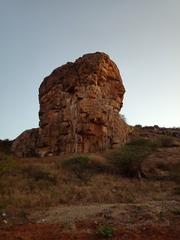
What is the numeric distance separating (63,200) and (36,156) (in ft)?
41.1

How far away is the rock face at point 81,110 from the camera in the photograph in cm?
2630

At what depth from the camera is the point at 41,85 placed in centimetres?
3162

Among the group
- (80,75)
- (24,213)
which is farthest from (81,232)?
(80,75)

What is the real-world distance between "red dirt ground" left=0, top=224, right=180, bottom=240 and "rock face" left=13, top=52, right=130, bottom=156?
1490cm

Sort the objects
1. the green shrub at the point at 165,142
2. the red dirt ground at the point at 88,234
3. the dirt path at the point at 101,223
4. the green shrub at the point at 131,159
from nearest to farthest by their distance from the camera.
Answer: the red dirt ground at the point at 88,234
the dirt path at the point at 101,223
the green shrub at the point at 131,159
the green shrub at the point at 165,142

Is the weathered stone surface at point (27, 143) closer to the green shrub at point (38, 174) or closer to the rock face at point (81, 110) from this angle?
the rock face at point (81, 110)

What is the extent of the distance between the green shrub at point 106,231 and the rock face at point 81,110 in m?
15.2

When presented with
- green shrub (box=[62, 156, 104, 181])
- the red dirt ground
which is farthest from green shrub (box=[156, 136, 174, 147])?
the red dirt ground

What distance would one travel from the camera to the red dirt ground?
9992 mm

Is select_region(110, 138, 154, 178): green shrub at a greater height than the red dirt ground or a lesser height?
greater

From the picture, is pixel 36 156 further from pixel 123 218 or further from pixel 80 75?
pixel 123 218

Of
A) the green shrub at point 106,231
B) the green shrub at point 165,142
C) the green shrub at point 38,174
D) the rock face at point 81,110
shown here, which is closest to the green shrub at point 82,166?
the green shrub at point 38,174

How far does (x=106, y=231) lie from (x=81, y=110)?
16.9 m

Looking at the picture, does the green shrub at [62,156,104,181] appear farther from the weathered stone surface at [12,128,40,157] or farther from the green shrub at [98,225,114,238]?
the green shrub at [98,225,114,238]
